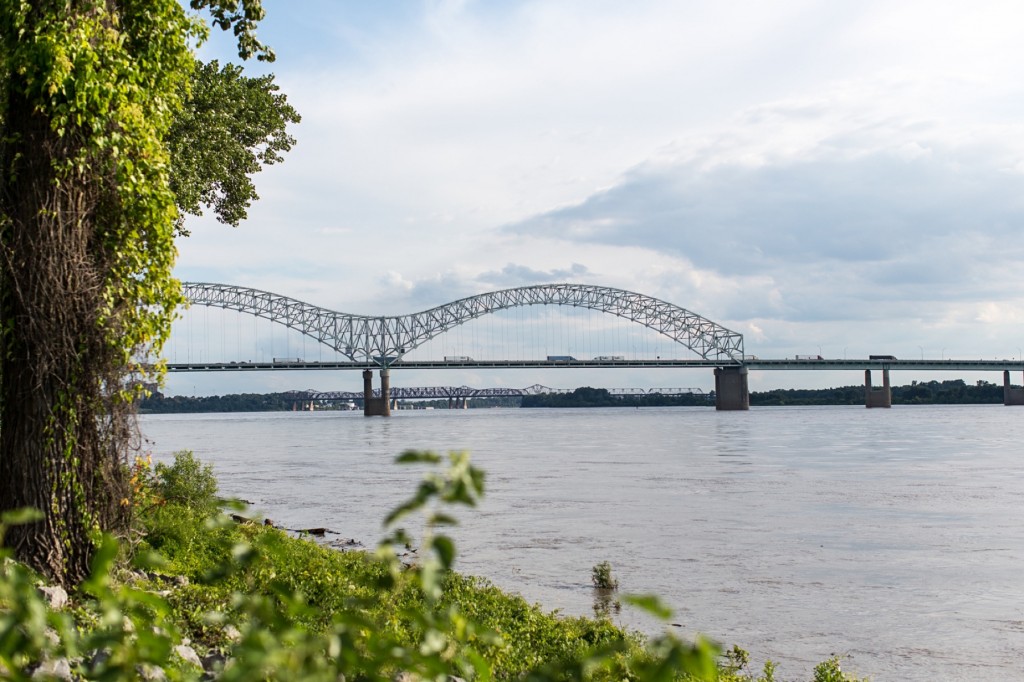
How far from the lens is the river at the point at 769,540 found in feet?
36.4

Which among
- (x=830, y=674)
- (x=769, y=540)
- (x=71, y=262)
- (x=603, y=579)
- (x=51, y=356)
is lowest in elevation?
(x=769, y=540)

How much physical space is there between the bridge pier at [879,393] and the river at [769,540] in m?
116

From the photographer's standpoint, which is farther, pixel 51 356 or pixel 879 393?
pixel 879 393

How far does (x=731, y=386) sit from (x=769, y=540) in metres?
137

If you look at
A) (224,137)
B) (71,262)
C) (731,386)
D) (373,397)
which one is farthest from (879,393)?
(71,262)

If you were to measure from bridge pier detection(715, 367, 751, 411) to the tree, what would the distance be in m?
147

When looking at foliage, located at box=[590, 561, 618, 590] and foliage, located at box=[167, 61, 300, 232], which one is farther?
foliage, located at box=[167, 61, 300, 232]

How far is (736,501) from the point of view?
2473cm

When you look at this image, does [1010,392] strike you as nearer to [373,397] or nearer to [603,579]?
[373,397]

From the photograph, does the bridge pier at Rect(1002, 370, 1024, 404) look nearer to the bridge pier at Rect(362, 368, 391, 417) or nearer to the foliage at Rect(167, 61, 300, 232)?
the bridge pier at Rect(362, 368, 391, 417)

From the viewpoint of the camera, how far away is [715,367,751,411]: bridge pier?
151625mm

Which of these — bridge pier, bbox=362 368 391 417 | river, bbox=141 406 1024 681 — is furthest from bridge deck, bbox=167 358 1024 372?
river, bbox=141 406 1024 681

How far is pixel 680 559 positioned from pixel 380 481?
56.2 feet

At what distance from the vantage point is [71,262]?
27.2ft
